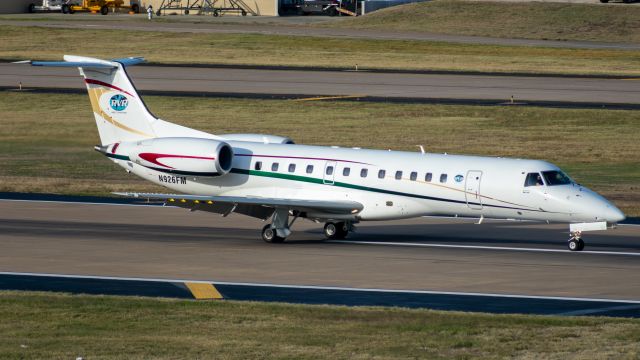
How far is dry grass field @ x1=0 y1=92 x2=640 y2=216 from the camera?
4766 cm

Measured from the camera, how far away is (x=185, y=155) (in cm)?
3456

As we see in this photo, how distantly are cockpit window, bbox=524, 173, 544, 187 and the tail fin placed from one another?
11.7m

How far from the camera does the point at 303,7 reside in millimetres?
138500

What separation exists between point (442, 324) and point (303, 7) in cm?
11768

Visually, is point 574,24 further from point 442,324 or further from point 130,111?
point 442,324

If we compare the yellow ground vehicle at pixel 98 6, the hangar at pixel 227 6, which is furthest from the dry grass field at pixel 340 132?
the hangar at pixel 227 6

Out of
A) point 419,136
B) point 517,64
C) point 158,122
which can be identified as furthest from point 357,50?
point 158,122

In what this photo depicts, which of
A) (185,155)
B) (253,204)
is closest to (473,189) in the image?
(253,204)

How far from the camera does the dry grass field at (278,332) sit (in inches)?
813

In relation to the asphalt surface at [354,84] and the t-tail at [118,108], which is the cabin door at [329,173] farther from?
the asphalt surface at [354,84]

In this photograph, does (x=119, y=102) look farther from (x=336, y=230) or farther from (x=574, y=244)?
(x=574, y=244)

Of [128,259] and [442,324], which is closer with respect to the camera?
[442,324]

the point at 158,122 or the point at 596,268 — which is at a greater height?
the point at 158,122

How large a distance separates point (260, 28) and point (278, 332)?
8983cm
